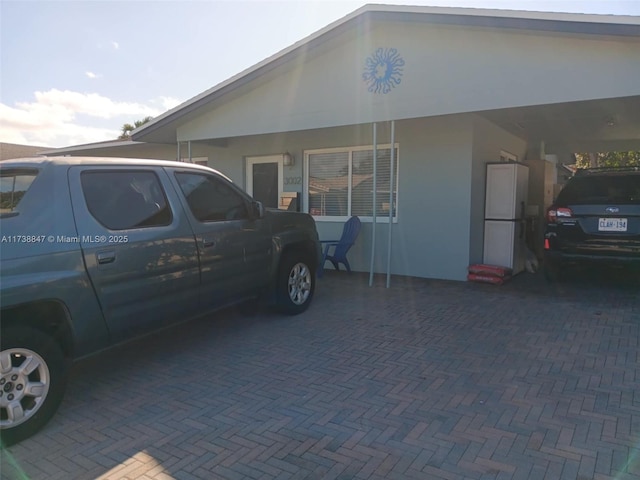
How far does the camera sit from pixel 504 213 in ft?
28.4

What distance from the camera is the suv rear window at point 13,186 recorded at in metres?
3.39

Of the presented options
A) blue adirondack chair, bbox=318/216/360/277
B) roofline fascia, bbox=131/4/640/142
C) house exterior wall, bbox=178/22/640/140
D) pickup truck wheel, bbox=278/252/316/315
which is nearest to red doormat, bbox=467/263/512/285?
blue adirondack chair, bbox=318/216/360/277

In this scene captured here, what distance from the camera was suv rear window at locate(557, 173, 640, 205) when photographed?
6902 mm

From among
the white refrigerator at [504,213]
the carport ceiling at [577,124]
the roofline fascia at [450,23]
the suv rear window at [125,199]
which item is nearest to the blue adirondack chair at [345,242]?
the white refrigerator at [504,213]

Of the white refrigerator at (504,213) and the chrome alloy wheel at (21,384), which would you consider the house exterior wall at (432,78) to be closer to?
the white refrigerator at (504,213)

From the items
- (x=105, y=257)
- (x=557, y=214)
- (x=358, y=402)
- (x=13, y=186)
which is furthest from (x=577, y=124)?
(x=13, y=186)

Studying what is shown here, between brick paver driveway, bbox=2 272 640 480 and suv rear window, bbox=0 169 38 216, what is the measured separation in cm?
166

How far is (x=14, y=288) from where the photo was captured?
3057 millimetres

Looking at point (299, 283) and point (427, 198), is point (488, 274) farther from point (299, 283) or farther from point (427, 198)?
point (299, 283)

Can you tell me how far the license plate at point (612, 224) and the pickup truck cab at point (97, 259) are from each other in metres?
5.20

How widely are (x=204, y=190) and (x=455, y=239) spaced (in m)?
5.09

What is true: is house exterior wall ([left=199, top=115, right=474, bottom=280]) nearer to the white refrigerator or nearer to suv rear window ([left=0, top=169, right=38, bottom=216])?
the white refrigerator

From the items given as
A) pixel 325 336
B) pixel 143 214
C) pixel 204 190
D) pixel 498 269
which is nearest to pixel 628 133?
pixel 498 269

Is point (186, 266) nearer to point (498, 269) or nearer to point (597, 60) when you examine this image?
point (597, 60)
